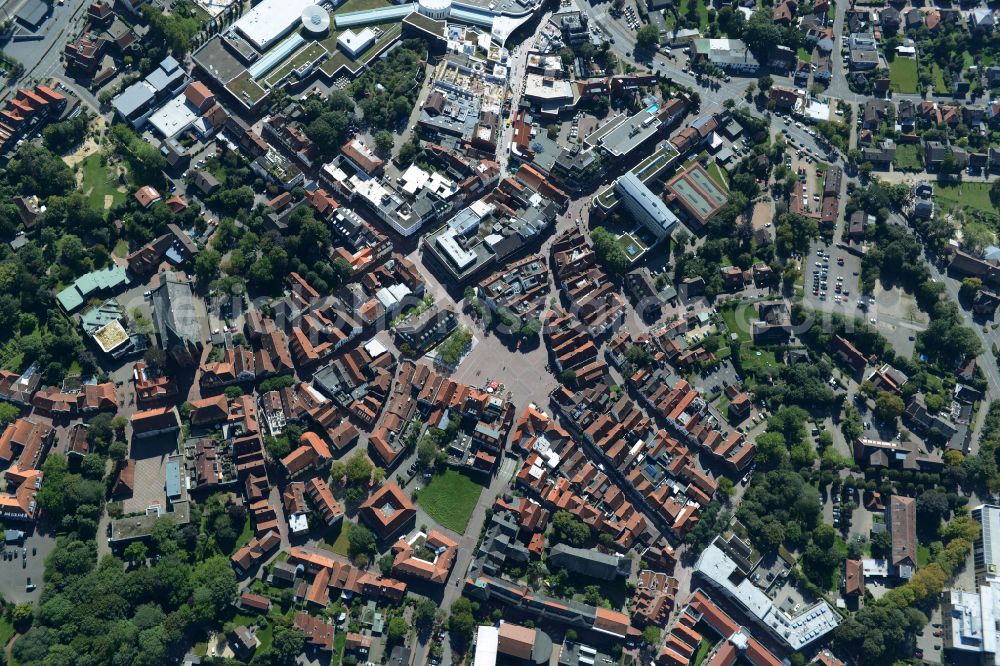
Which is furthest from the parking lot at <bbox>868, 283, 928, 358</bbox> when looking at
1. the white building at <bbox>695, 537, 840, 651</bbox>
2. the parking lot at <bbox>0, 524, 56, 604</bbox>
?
the parking lot at <bbox>0, 524, 56, 604</bbox>

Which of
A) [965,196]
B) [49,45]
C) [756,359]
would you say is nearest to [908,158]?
[965,196]

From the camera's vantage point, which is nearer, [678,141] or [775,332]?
[775,332]

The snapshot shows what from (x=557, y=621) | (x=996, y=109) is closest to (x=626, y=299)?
(x=557, y=621)

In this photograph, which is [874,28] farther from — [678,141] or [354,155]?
[354,155]

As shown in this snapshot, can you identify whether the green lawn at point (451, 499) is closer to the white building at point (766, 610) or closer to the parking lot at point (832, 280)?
the white building at point (766, 610)

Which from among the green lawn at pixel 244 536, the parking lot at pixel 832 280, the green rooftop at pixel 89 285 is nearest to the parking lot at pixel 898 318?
the parking lot at pixel 832 280

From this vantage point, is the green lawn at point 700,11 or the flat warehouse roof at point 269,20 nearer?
the flat warehouse roof at point 269,20

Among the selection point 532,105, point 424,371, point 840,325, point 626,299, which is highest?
point 532,105
